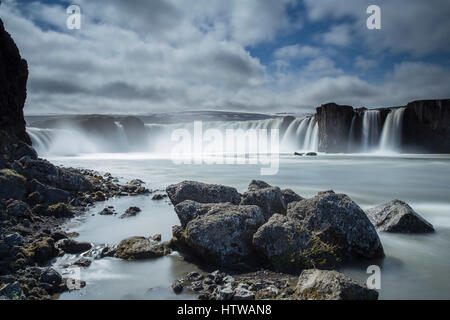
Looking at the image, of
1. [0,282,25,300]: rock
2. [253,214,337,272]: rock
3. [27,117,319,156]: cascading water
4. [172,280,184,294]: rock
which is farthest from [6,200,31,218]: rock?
[27,117,319,156]: cascading water

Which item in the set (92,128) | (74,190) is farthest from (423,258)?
(92,128)

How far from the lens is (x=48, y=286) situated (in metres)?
4.24

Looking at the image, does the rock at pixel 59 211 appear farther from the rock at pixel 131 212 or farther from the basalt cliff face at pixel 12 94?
the basalt cliff face at pixel 12 94

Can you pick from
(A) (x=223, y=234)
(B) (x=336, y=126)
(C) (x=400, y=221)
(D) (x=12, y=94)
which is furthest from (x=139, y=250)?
(B) (x=336, y=126)

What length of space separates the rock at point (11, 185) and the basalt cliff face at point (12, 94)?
4011mm

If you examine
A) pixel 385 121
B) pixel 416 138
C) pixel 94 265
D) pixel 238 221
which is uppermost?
pixel 385 121

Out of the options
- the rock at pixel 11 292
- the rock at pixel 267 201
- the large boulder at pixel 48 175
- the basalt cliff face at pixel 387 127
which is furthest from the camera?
the basalt cliff face at pixel 387 127

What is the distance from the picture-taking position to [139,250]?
5.79 m

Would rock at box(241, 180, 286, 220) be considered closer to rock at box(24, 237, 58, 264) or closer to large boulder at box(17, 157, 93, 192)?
rock at box(24, 237, 58, 264)

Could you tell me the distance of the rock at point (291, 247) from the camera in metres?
4.95

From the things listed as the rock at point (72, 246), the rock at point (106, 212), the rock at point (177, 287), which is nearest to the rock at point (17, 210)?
the rock at point (106, 212)

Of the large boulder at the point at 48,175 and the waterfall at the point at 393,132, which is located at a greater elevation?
the waterfall at the point at 393,132
